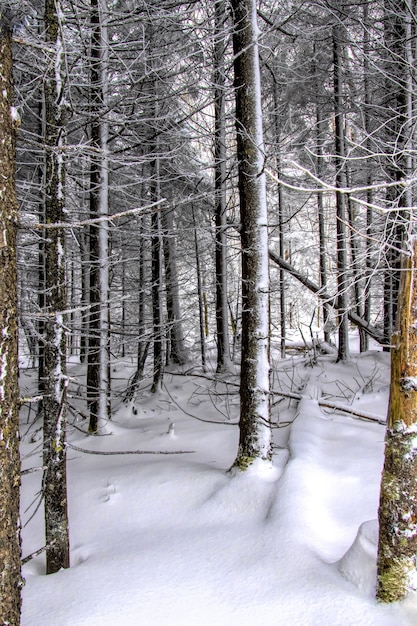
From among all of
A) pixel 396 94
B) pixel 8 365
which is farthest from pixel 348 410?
pixel 396 94

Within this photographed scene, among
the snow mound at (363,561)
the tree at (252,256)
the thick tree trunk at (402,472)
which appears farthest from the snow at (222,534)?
the tree at (252,256)

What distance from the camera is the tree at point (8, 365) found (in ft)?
7.98

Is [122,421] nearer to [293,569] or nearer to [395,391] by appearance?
[293,569]

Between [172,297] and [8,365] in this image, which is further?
[172,297]

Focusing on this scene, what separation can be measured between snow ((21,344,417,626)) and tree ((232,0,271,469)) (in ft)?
1.16

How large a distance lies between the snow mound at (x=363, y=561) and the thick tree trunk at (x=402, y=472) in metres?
0.14

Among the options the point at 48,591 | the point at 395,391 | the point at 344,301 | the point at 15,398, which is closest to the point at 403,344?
the point at 395,391

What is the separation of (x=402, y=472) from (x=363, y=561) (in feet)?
2.48

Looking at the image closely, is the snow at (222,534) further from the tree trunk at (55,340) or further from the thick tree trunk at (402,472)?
the tree trunk at (55,340)

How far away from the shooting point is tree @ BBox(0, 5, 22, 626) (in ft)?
7.98

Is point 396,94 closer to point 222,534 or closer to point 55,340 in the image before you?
point 55,340

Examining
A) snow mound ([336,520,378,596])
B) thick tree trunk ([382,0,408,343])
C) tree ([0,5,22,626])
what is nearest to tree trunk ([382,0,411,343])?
thick tree trunk ([382,0,408,343])

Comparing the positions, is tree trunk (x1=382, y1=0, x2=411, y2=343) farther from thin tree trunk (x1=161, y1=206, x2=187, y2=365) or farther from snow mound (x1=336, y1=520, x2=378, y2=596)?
thin tree trunk (x1=161, y1=206, x2=187, y2=365)

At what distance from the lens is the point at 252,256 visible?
4859 mm
